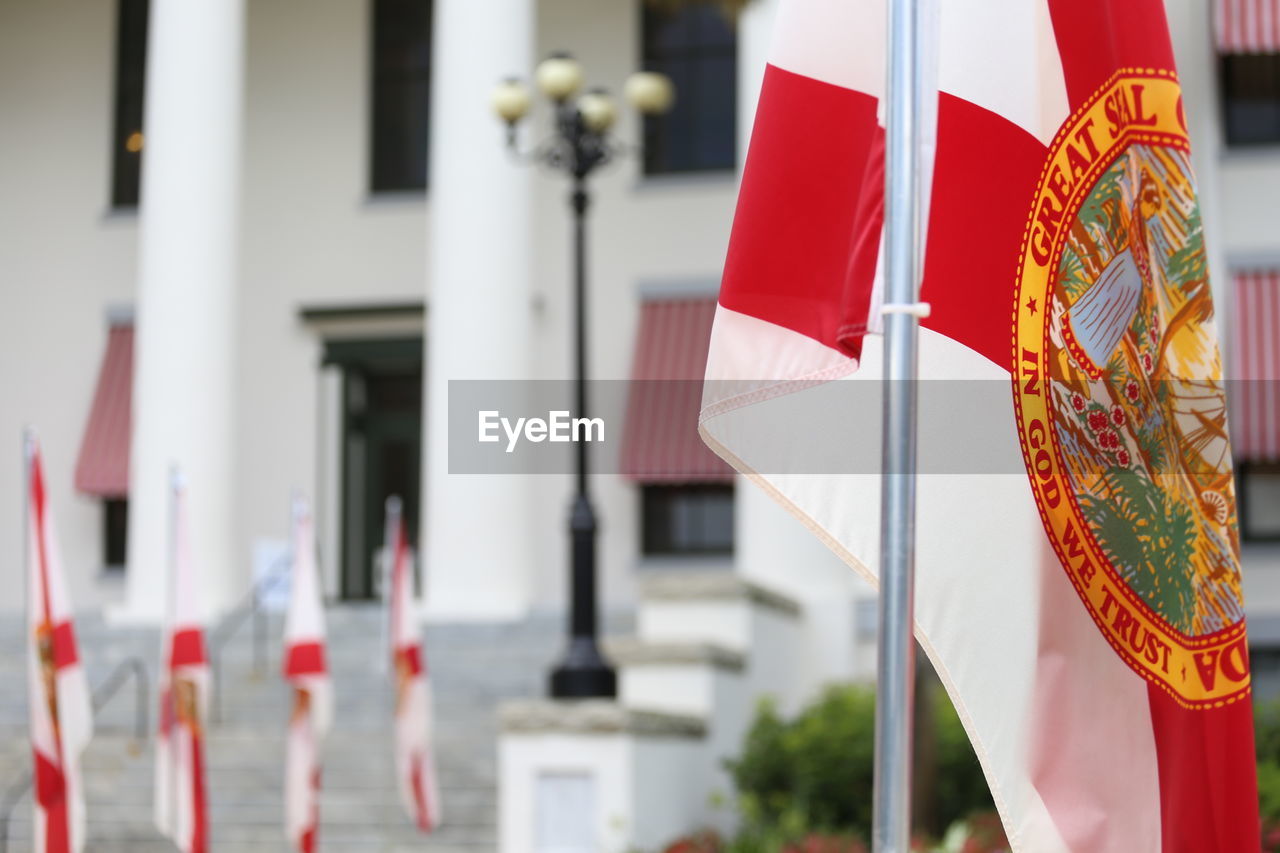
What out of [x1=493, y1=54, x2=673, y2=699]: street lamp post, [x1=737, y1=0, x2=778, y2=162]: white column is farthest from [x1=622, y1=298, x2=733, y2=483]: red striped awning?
[x1=493, y1=54, x2=673, y2=699]: street lamp post

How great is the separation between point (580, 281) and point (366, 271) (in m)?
9.66

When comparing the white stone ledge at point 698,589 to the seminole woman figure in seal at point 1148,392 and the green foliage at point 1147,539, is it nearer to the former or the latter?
the seminole woman figure in seal at point 1148,392

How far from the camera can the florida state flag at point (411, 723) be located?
1504 centimetres

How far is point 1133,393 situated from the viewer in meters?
5.39

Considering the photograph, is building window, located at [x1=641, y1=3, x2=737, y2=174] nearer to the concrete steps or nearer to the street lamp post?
the concrete steps

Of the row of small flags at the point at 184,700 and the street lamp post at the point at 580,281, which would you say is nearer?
the row of small flags at the point at 184,700

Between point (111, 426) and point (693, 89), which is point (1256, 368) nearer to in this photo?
point (693, 89)

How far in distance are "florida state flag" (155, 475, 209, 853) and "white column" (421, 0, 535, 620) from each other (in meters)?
6.76

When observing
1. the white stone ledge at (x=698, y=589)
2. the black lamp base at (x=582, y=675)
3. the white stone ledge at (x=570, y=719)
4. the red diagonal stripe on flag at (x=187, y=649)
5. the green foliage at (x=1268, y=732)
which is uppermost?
the white stone ledge at (x=698, y=589)

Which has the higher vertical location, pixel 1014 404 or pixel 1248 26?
pixel 1248 26

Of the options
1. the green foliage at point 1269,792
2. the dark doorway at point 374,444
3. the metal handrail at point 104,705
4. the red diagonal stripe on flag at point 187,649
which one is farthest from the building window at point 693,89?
the red diagonal stripe on flag at point 187,649

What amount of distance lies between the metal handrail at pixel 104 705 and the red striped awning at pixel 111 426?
16.6 feet

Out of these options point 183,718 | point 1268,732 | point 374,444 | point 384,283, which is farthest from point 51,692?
point 374,444

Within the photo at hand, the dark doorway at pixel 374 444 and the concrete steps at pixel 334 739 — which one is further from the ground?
the dark doorway at pixel 374 444
